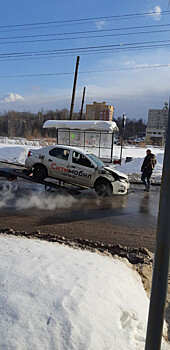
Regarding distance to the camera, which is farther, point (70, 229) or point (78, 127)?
point (78, 127)

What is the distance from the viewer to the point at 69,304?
295 cm

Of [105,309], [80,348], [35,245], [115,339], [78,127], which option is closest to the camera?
[80,348]

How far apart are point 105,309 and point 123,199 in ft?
22.8

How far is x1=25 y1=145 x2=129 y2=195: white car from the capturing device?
984 cm

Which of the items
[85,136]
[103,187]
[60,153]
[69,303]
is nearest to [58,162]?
[60,153]

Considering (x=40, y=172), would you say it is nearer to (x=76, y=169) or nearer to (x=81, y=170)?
(x=76, y=169)

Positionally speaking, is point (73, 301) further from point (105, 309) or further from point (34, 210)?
point (34, 210)

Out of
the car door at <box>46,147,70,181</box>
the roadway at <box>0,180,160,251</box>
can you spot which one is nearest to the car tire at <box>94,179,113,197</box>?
the roadway at <box>0,180,160,251</box>

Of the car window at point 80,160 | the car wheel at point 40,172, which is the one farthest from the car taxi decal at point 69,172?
the car wheel at point 40,172

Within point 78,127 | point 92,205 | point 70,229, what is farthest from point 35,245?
point 78,127

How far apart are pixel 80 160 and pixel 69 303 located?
748 cm

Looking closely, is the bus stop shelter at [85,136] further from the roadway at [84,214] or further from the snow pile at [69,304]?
the snow pile at [69,304]

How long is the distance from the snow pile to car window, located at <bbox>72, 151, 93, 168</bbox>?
597cm

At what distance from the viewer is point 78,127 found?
721 inches
